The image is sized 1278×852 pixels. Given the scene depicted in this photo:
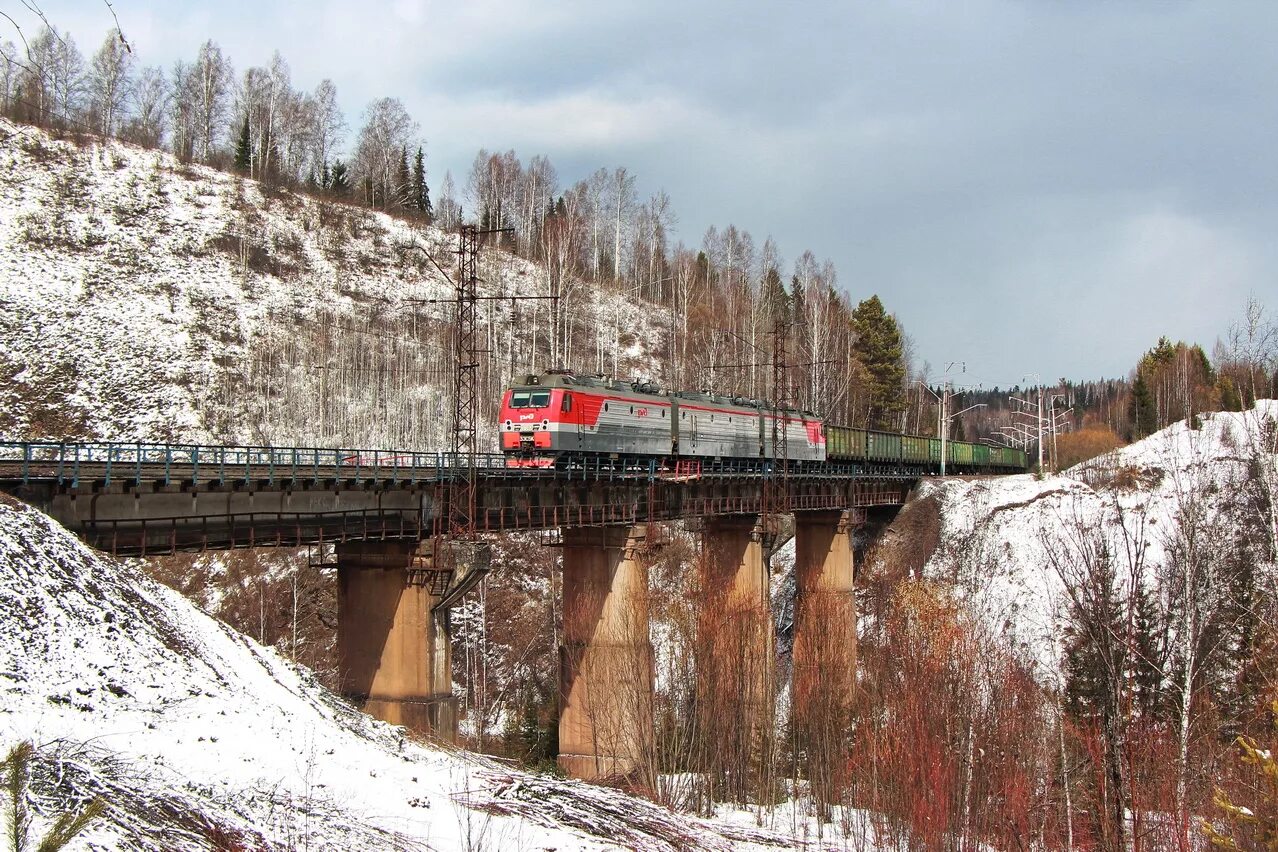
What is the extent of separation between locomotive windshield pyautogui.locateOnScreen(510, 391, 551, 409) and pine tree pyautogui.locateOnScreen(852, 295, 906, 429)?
54836mm

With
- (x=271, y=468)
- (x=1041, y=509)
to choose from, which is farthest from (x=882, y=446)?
(x=271, y=468)

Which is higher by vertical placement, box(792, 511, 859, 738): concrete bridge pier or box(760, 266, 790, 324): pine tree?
box(760, 266, 790, 324): pine tree

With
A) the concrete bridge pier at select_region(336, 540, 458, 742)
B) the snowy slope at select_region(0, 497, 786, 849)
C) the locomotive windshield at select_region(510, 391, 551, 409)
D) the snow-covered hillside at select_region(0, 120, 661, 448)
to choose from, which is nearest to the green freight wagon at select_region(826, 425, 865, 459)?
the snow-covered hillside at select_region(0, 120, 661, 448)

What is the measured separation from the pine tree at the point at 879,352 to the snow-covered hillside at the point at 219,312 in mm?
20236

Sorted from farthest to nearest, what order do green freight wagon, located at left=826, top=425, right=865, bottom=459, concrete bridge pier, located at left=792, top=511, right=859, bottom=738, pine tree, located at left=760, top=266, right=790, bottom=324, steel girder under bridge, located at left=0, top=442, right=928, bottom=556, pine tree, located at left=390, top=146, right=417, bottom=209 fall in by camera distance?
1. pine tree, located at left=390, top=146, right=417, bottom=209
2. pine tree, located at left=760, top=266, right=790, bottom=324
3. green freight wagon, located at left=826, top=425, right=865, bottom=459
4. concrete bridge pier, located at left=792, top=511, right=859, bottom=738
5. steel girder under bridge, located at left=0, top=442, right=928, bottom=556

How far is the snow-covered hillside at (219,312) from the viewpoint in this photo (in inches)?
2630

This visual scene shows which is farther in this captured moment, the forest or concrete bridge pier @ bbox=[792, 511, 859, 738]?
concrete bridge pier @ bbox=[792, 511, 859, 738]

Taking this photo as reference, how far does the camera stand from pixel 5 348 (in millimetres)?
65625

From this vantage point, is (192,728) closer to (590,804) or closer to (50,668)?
(50,668)

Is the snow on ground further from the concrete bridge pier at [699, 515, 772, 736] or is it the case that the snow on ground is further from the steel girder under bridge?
the steel girder under bridge

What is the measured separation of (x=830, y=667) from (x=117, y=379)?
54802mm

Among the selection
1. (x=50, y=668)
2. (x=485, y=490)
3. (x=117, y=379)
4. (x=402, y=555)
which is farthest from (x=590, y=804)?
(x=117, y=379)

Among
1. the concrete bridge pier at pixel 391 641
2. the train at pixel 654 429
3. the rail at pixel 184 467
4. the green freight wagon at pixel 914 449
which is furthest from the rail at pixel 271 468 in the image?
the green freight wagon at pixel 914 449

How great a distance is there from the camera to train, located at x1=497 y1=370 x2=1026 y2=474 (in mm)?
39906
